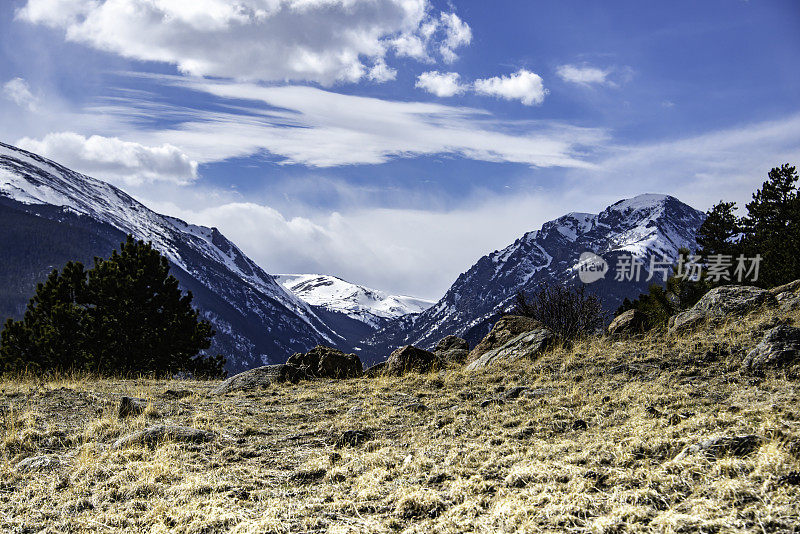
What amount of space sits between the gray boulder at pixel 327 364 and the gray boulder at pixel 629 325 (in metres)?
8.66

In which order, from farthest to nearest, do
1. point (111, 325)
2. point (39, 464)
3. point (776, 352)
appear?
point (111, 325) < point (776, 352) < point (39, 464)

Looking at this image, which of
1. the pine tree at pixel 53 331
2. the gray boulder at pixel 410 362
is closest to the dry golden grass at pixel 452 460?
the gray boulder at pixel 410 362

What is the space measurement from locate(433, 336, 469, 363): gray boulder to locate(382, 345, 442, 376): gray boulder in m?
1.38

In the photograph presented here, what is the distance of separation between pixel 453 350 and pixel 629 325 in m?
6.62

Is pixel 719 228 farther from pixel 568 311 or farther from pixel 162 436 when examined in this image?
pixel 162 436

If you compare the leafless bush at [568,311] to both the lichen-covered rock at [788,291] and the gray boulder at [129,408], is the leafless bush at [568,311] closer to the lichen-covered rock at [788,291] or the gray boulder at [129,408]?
the lichen-covered rock at [788,291]

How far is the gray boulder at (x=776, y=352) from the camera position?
10191mm

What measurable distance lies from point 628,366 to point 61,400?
13892 millimetres

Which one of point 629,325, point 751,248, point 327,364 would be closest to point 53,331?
point 327,364

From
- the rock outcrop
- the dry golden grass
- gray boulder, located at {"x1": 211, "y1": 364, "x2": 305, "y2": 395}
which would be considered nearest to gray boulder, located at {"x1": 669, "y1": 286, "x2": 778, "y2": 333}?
the rock outcrop

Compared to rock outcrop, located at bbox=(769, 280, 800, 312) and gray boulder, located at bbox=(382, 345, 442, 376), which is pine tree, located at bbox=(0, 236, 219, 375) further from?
rock outcrop, located at bbox=(769, 280, 800, 312)

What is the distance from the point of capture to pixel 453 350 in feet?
67.2

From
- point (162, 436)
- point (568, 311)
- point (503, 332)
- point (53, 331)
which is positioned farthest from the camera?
point (53, 331)

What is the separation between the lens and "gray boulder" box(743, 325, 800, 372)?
1019 centimetres
